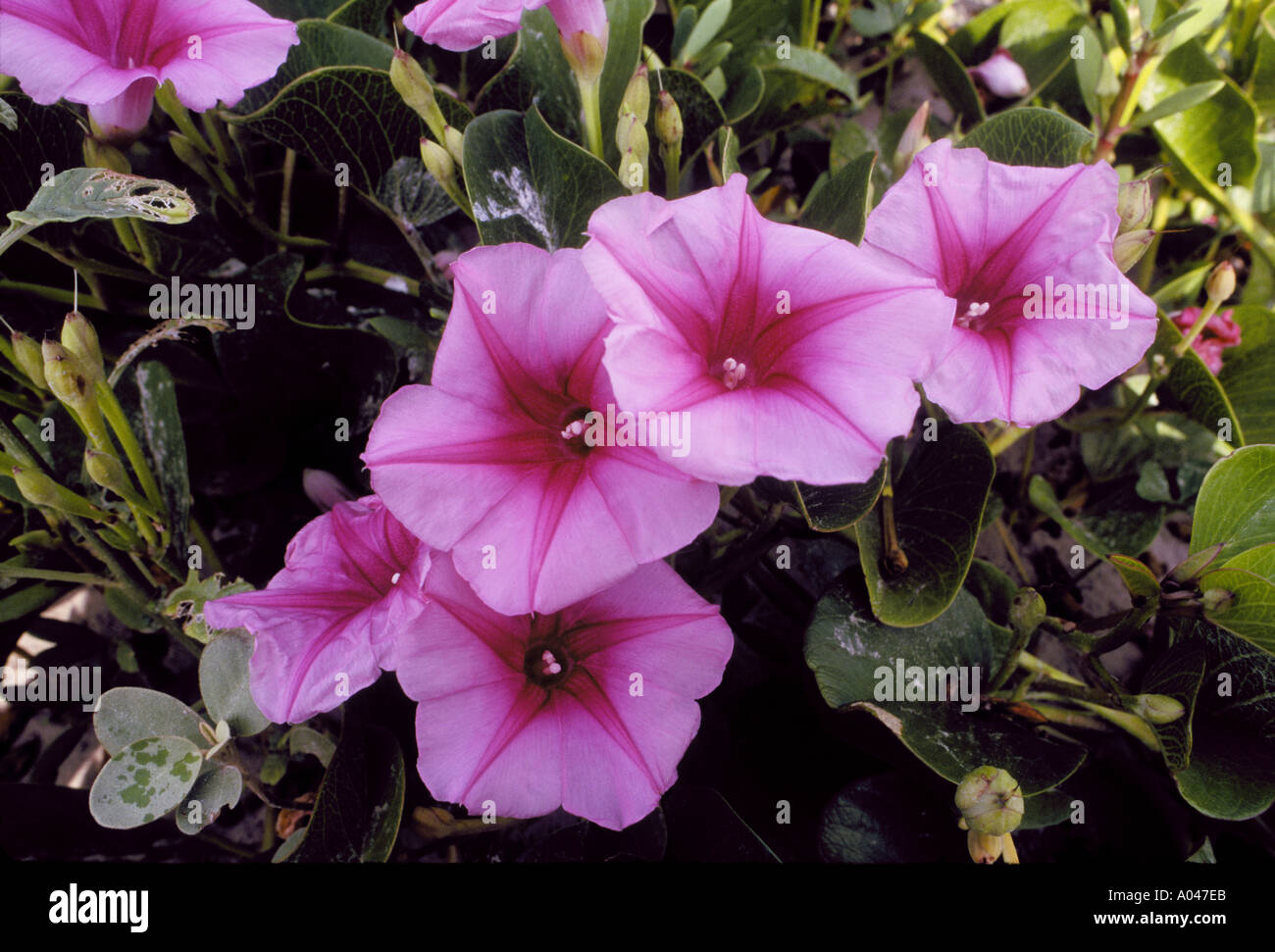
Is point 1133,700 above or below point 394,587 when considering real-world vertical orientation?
below

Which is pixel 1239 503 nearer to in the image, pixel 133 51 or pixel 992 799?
pixel 992 799

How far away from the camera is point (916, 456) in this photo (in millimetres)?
1061

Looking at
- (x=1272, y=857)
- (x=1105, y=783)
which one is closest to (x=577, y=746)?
(x=1105, y=783)

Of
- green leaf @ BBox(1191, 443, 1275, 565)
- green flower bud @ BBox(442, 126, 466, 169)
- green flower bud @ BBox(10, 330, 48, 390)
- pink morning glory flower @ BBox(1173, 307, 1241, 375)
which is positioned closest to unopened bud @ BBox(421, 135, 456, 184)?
green flower bud @ BBox(442, 126, 466, 169)

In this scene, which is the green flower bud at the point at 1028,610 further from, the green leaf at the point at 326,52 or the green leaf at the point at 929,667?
the green leaf at the point at 326,52

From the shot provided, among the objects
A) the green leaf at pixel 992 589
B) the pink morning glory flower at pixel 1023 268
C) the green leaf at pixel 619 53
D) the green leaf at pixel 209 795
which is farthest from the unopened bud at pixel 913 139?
the green leaf at pixel 209 795

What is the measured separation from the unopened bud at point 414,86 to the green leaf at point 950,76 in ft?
2.65

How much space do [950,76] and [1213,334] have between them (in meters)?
0.54

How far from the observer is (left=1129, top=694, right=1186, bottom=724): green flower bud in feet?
2.77

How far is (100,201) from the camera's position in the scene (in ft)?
2.44

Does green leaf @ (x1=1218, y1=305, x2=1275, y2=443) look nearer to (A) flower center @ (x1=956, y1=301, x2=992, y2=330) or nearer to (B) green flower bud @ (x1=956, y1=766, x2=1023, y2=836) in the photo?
(A) flower center @ (x1=956, y1=301, x2=992, y2=330)

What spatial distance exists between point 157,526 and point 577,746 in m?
0.51

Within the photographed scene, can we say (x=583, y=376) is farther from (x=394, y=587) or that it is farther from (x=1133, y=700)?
(x=1133, y=700)

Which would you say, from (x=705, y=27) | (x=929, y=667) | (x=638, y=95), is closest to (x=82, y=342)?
(x=638, y=95)
